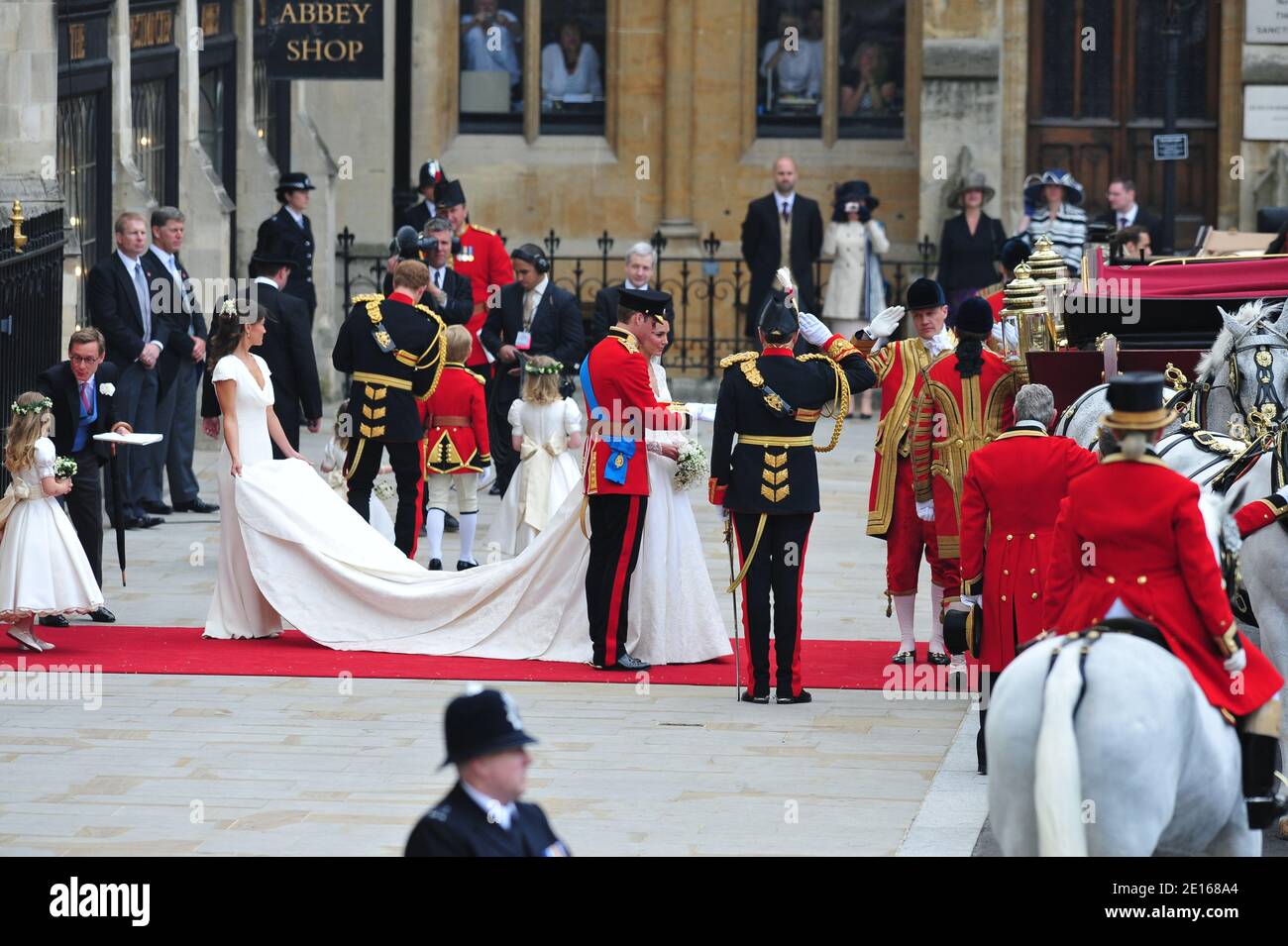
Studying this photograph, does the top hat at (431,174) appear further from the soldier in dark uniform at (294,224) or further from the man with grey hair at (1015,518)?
the man with grey hair at (1015,518)

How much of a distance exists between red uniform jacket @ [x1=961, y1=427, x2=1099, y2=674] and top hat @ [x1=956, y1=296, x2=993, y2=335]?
151cm

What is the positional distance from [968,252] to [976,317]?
10437 millimetres

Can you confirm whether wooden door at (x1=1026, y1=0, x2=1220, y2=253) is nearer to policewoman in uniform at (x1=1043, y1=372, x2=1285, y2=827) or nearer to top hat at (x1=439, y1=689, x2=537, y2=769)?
policewoman in uniform at (x1=1043, y1=372, x2=1285, y2=827)

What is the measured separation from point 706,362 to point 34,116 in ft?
29.1

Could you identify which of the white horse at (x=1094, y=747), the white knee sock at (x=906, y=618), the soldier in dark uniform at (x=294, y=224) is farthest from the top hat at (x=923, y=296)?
the soldier in dark uniform at (x=294, y=224)

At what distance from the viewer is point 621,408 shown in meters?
12.1

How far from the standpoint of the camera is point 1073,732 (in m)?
6.56

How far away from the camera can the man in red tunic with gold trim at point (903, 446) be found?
11.9m

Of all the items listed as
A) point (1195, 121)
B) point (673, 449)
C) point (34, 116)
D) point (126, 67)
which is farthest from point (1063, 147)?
point (673, 449)

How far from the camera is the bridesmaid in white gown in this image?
42.3 ft

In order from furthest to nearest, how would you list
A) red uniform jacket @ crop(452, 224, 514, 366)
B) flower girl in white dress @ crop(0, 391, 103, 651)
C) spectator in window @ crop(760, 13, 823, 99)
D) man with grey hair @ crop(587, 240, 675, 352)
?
spectator in window @ crop(760, 13, 823, 99), red uniform jacket @ crop(452, 224, 514, 366), man with grey hair @ crop(587, 240, 675, 352), flower girl in white dress @ crop(0, 391, 103, 651)

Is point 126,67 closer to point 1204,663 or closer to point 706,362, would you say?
point 706,362

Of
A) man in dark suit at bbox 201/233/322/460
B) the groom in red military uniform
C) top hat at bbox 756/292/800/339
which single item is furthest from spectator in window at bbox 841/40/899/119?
top hat at bbox 756/292/800/339

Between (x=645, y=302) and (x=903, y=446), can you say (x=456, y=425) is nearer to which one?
(x=645, y=302)
